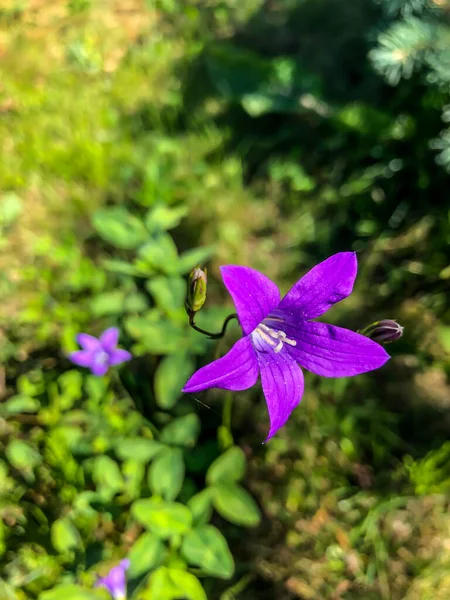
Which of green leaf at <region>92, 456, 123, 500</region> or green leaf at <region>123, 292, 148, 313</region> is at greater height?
green leaf at <region>123, 292, 148, 313</region>

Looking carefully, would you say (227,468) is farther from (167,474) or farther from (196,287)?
(196,287)

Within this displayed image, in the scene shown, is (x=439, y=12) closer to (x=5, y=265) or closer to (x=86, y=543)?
(x=5, y=265)

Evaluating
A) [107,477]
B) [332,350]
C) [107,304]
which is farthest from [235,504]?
[107,304]

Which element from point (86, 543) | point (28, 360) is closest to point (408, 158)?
point (28, 360)

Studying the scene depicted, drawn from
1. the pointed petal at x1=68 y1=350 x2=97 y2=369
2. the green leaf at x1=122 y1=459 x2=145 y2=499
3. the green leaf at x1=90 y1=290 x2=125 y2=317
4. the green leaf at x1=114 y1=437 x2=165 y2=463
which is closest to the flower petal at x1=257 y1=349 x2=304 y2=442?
the green leaf at x1=114 y1=437 x2=165 y2=463

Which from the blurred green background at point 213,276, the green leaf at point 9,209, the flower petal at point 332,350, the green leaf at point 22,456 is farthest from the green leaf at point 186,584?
the green leaf at point 9,209

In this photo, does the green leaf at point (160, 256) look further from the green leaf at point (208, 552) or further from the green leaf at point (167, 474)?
the green leaf at point (208, 552)

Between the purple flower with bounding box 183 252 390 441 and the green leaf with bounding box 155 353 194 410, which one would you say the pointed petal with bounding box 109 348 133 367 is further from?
the purple flower with bounding box 183 252 390 441
